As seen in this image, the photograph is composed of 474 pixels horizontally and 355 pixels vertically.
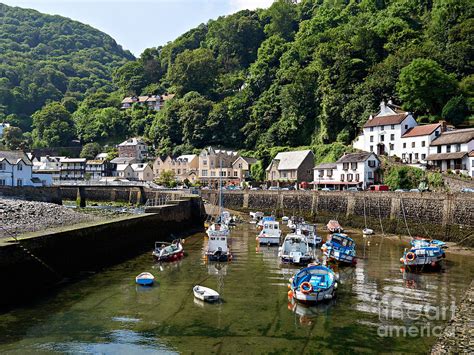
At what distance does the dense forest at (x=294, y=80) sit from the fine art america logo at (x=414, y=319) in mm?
48308

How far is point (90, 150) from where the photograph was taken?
373ft

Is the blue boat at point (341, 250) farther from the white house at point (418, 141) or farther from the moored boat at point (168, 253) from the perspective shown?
the white house at point (418, 141)

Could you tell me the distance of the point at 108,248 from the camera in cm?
2789

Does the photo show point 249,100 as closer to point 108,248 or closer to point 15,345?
point 108,248

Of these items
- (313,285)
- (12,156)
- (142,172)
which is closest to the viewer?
(313,285)

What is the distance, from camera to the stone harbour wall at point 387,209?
34812mm

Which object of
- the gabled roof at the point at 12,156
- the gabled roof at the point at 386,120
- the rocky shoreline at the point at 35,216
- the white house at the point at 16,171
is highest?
the gabled roof at the point at 386,120

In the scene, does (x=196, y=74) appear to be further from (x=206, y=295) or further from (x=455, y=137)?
(x=206, y=295)

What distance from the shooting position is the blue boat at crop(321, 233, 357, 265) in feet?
90.2

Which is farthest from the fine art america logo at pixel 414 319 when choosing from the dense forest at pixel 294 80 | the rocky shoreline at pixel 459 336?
the dense forest at pixel 294 80

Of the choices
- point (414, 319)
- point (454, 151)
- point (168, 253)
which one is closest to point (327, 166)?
point (454, 151)

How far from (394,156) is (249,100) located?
4958 centimetres

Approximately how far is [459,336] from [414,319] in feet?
11.9

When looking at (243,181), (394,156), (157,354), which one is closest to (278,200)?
(394,156)
